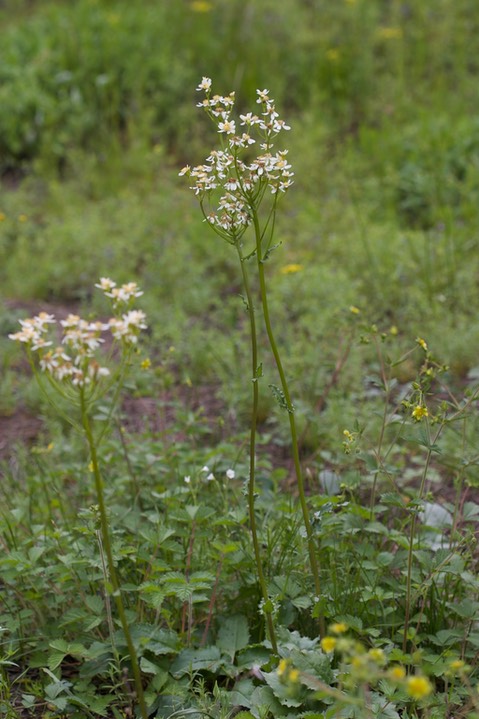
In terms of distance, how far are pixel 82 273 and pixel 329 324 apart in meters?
1.59

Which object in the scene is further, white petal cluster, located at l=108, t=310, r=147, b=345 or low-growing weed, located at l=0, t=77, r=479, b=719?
low-growing weed, located at l=0, t=77, r=479, b=719

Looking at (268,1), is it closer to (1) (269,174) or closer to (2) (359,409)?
(2) (359,409)

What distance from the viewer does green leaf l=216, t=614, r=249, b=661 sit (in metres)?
1.75

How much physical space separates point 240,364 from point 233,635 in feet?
5.23

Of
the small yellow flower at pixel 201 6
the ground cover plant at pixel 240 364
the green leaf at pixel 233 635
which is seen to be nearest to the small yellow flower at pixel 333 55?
the ground cover plant at pixel 240 364

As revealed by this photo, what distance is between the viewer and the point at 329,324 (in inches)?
138

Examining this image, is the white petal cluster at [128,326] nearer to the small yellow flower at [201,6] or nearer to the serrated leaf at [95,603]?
the serrated leaf at [95,603]

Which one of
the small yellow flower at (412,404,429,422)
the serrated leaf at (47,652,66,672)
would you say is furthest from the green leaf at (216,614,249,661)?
the small yellow flower at (412,404,429,422)

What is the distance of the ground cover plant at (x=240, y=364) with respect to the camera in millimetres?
1605

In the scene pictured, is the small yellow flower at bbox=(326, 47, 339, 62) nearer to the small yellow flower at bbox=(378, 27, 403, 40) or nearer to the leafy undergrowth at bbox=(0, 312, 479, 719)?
the small yellow flower at bbox=(378, 27, 403, 40)

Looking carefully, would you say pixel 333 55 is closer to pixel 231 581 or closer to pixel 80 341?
pixel 231 581

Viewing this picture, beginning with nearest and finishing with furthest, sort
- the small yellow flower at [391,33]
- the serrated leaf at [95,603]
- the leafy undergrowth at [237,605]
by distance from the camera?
the leafy undergrowth at [237,605]
the serrated leaf at [95,603]
the small yellow flower at [391,33]

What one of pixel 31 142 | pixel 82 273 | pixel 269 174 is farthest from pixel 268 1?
pixel 269 174

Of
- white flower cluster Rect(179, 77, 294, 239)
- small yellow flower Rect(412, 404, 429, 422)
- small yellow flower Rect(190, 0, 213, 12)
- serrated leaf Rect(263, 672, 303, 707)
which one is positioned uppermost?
small yellow flower Rect(190, 0, 213, 12)
